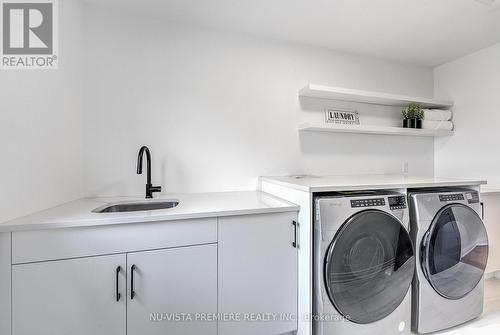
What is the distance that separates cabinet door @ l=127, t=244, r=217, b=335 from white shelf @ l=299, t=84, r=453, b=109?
1661 mm

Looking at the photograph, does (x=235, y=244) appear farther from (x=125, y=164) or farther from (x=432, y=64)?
(x=432, y=64)

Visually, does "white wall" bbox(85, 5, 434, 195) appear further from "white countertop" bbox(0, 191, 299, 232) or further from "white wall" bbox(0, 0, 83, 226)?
"white countertop" bbox(0, 191, 299, 232)

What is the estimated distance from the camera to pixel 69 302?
109 centimetres

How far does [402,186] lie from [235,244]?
116cm

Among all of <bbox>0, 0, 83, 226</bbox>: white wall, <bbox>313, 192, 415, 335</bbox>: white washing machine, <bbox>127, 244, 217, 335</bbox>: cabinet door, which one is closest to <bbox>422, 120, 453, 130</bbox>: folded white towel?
<bbox>313, 192, 415, 335</bbox>: white washing machine

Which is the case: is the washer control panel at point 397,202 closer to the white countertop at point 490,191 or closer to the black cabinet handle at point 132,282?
the white countertop at point 490,191

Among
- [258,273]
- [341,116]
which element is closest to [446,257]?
[258,273]

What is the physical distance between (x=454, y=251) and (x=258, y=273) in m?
1.41

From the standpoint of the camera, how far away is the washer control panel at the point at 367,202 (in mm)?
1346

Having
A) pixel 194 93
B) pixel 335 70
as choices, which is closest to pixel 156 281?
pixel 194 93

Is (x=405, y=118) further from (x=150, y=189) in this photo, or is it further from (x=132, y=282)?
(x=132, y=282)

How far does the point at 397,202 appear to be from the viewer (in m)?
1.44

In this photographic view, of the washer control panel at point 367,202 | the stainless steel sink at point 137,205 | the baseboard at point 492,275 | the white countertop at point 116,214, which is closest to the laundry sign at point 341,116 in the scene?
the washer control panel at point 367,202

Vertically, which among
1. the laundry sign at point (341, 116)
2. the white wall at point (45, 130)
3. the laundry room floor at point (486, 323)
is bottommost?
the laundry room floor at point (486, 323)
